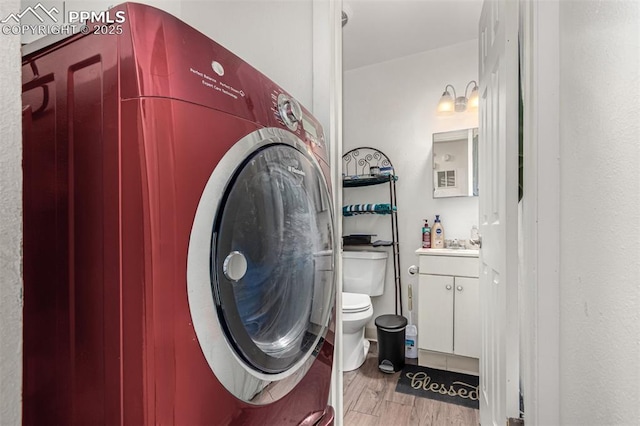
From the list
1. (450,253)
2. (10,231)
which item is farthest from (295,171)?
(450,253)

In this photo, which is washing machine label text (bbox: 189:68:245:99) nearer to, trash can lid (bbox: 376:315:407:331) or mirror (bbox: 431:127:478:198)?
trash can lid (bbox: 376:315:407:331)

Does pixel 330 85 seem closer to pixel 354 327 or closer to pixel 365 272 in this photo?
pixel 354 327

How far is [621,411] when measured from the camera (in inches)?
23.0

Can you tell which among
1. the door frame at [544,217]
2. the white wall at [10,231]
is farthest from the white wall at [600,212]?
the white wall at [10,231]

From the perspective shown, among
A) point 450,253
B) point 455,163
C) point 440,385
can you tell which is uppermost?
point 455,163

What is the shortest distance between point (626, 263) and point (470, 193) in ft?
6.50

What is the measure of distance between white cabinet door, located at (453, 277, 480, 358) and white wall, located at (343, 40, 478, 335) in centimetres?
46

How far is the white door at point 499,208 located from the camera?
1.00 metres

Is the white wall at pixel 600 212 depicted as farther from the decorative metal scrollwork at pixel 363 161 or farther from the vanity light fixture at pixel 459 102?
the decorative metal scrollwork at pixel 363 161

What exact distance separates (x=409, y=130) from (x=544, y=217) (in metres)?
1.94

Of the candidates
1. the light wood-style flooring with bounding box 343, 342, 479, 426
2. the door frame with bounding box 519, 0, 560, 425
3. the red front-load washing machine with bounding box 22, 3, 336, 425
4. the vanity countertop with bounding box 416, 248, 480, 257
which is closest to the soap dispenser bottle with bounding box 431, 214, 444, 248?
the vanity countertop with bounding box 416, 248, 480, 257

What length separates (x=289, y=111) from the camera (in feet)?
2.59

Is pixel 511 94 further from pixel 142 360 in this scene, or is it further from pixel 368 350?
pixel 368 350

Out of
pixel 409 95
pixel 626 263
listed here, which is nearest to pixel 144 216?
pixel 626 263
